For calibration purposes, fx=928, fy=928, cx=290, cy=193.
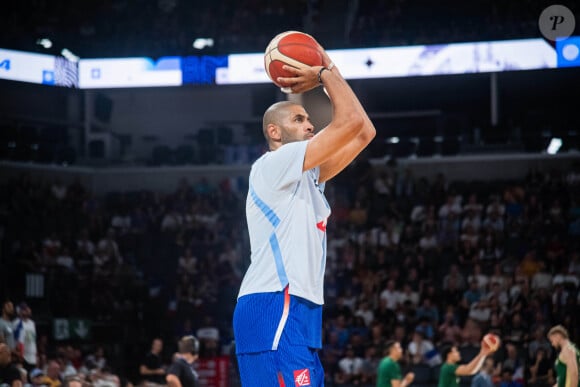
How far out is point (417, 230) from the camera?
850 inches

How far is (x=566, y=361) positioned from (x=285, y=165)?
24.6ft

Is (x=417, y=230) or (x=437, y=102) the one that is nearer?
(x=417, y=230)

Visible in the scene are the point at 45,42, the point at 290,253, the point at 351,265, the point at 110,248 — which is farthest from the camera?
the point at 45,42

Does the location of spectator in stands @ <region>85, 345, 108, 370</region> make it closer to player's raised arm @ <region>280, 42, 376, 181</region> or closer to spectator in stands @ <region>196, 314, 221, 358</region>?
spectator in stands @ <region>196, 314, 221, 358</region>

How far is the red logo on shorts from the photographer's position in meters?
4.01

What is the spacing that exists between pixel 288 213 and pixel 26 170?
71.3ft

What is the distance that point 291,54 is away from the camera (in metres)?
4.31

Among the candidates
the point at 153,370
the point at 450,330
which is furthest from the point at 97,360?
the point at 450,330

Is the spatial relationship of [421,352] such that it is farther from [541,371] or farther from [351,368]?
[541,371]

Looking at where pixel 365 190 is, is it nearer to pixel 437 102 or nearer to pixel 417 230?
pixel 417 230

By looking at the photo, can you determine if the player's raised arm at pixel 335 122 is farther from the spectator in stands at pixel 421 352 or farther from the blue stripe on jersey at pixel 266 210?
the spectator in stands at pixel 421 352

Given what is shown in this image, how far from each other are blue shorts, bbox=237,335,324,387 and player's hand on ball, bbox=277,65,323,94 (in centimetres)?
116

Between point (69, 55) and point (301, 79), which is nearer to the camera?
point (301, 79)

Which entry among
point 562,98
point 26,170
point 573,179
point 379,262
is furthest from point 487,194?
point 26,170
